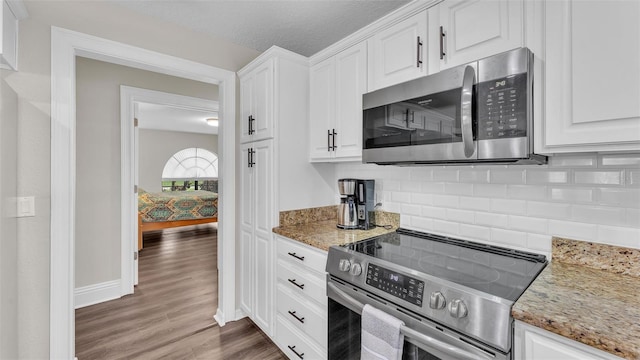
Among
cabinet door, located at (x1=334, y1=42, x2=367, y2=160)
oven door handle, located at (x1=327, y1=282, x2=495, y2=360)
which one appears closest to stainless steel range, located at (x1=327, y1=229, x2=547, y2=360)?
oven door handle, located at (x1=327, y1=282, x2=495, y2=360)

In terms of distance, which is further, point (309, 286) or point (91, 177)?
point (91, 177)

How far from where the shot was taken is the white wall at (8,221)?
4.74 feet

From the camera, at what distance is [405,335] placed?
1.15 m

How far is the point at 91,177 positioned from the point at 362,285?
115 inches

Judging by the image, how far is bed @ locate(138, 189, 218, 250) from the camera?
5.07 metres

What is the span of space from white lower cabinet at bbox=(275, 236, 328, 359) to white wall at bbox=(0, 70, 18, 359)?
1440 mm

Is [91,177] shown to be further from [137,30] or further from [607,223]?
[607,223]

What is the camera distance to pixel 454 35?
53.6 inches

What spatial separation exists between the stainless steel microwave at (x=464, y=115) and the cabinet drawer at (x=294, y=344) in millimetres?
1210

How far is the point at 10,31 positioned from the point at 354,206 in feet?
7.26

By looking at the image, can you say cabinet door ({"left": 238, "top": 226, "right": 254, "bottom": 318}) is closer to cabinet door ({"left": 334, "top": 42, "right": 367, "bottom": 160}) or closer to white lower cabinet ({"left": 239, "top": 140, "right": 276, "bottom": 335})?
white lower cabinet ({"left": 239, "top": 140, "right": 276, "bottom": 335})

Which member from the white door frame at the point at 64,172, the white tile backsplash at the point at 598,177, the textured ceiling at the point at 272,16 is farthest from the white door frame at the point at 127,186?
the white tile backsplash at the point at 598,177

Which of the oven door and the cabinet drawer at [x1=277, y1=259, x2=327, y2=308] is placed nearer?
the oven door

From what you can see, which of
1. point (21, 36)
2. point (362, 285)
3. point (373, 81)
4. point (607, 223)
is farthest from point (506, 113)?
point (21, 36)
